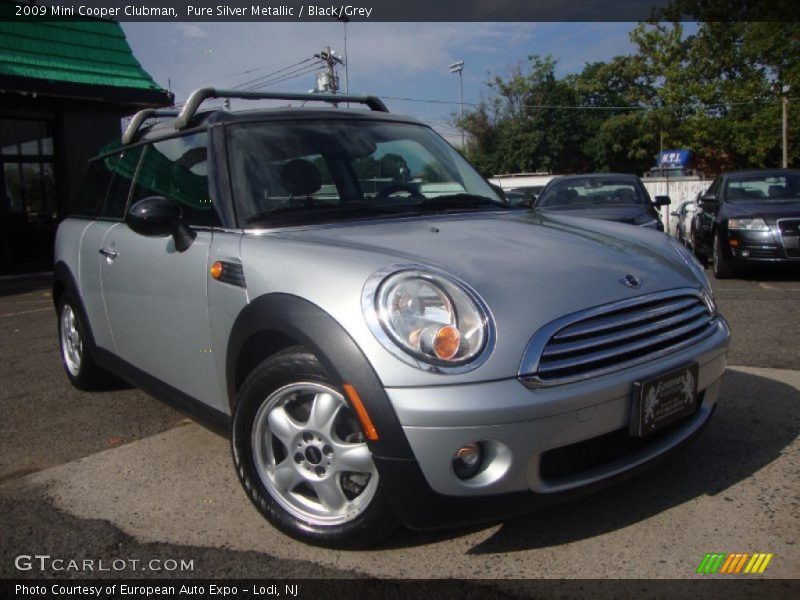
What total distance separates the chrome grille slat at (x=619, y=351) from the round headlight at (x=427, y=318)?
22cm

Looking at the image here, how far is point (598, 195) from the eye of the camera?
32.6 ft

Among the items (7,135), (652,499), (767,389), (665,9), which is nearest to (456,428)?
(652,499)

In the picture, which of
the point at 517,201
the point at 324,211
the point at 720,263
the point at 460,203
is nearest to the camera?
the point at 324,211

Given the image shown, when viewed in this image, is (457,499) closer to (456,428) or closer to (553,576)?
(456,428)

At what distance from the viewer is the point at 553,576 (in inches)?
90.1

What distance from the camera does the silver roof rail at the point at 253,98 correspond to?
11.3ft

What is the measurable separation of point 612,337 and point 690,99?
34.0 m

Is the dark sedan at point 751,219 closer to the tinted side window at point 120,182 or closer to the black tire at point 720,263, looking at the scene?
the black tire at point 720,263

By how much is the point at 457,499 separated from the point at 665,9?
3307 centimetres

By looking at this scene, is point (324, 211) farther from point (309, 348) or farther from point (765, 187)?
point (765, 187)

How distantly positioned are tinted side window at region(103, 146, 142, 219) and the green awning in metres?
8.43

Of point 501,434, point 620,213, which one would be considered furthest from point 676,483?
point 620,213

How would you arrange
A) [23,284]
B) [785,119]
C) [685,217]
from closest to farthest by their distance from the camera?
[23,284], [685,217], [785,119]

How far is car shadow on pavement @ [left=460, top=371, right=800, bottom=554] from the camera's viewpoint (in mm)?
2559
